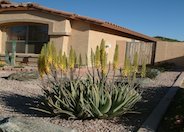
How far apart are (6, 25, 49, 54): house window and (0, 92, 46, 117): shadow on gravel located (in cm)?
985

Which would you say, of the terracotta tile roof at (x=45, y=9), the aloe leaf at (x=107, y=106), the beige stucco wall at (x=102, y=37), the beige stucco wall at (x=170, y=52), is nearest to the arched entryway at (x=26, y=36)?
the terracotta tile roof at (x=45, y=9)

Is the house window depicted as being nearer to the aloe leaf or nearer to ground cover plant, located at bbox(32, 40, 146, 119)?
ground cover plant, located at bbox(32, 40, 146, 119)

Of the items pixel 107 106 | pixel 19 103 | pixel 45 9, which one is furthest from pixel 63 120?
pixel 45 9

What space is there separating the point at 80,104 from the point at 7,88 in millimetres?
4938

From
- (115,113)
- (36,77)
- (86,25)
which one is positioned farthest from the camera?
(86,25)

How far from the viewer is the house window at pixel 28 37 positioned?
63.6ft

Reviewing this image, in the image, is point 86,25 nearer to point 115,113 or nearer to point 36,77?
point 36,77

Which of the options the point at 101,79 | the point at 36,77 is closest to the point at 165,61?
the point at 36,77

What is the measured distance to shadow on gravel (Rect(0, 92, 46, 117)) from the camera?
759cm

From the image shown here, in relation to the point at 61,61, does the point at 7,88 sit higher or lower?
lower

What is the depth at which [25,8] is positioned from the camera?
1862 cm

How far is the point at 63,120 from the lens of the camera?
6684 mm

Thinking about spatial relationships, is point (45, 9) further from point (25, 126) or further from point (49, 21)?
point (25, 126)

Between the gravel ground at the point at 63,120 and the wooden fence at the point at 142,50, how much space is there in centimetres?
1155
